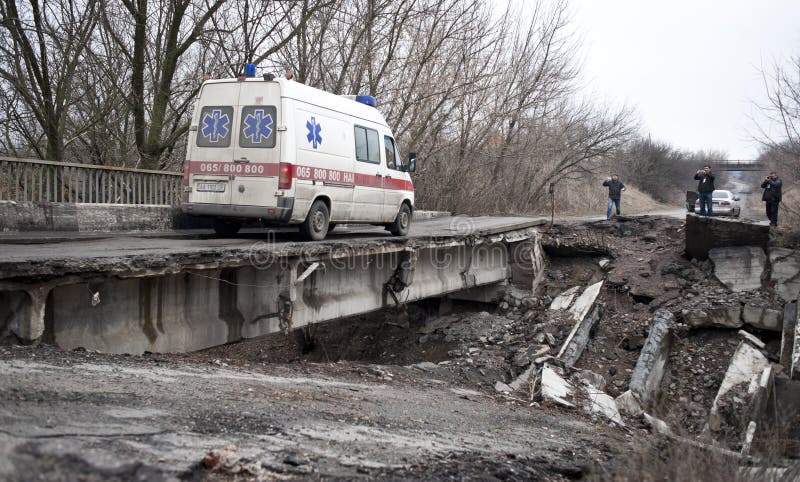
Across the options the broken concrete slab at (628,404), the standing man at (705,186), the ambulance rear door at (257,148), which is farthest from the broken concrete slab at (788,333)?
the standing man at (705,186)

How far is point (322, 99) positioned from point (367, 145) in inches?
50.0

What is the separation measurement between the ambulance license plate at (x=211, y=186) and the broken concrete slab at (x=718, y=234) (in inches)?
401

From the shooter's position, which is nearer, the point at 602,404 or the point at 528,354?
the point at 602,404

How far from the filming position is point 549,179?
33.1 metres

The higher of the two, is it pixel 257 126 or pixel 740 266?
pixel 257 126

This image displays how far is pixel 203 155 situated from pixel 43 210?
2.30m

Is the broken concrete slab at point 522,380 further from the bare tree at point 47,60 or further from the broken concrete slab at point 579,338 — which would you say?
the bare tree at point 47,60

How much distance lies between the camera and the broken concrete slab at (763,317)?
38.3 feet

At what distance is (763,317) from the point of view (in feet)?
38.5

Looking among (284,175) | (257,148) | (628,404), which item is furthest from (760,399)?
(257,148)

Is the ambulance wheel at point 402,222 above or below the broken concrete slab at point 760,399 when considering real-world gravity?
above

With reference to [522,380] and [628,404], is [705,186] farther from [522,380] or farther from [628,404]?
[522,380]

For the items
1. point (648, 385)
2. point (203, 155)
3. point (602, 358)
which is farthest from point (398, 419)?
point (602, 358)

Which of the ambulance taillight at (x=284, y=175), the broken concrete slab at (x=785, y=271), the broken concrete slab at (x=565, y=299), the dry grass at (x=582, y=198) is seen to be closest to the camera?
the ambulance taillight at (x=284, y=175)
